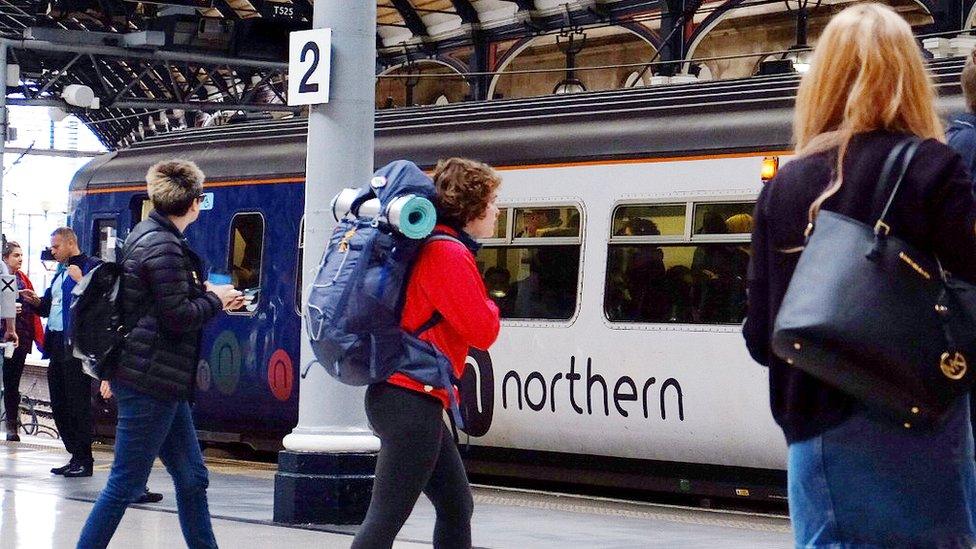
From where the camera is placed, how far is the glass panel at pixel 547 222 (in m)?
10.6

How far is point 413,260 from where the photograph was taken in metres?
4.93

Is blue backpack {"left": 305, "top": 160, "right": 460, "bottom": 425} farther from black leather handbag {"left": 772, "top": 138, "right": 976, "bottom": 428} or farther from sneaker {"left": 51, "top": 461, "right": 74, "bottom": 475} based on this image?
sneaker {"left": 51, "top": 461, "right": 74, "bottom": 475}

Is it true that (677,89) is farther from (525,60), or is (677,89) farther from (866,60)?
(525,60)

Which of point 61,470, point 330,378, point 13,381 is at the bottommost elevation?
point 61,470

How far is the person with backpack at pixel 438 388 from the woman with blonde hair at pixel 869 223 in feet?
5.79

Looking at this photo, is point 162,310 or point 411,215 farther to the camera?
point 162,310

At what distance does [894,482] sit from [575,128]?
318 inches

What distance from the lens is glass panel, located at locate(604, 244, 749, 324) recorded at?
973 centimetres

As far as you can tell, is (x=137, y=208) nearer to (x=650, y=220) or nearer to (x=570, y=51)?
(x=650, y=220)

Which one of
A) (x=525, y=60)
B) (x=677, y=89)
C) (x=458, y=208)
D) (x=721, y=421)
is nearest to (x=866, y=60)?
(x=458, y=208)

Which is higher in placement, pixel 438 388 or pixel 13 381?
pixel 438 388

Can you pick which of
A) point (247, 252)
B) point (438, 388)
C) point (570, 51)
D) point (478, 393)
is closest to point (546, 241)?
point (478, 393)

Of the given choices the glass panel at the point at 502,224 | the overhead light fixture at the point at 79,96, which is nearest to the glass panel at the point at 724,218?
the glass panel at the point at 502,224

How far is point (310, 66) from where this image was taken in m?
8.40
